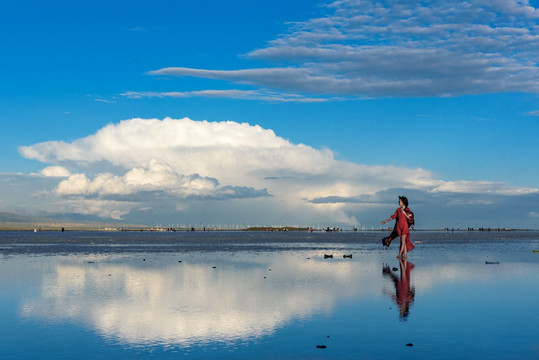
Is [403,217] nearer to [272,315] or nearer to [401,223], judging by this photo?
[401,223]

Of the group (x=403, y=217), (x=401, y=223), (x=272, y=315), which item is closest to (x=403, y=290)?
(x=272, y=315)

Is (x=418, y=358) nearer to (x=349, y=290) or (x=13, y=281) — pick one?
(x=349, y=290)

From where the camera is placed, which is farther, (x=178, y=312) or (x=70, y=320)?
(x=178, y=312)

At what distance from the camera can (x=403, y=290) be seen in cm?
2441

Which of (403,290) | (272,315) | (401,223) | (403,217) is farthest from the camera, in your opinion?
(403,217)

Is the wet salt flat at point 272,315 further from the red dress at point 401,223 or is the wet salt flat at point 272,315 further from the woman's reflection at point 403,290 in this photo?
the red dress at point 401,223

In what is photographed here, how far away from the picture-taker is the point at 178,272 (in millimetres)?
33625

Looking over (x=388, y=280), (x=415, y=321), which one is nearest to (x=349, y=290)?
(x=388, y=280)

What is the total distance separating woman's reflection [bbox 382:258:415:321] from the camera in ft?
63.7

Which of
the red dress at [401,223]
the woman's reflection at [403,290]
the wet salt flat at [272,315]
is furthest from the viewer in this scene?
the red dress at [401,223]

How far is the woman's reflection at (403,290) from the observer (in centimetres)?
1942

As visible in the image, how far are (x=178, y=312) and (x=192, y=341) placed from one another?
4.40 meters

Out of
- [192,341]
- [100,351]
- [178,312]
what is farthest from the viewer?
[178,312]

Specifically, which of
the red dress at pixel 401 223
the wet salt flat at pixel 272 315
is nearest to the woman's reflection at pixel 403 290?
the wet salt flat at pixel 272 315
